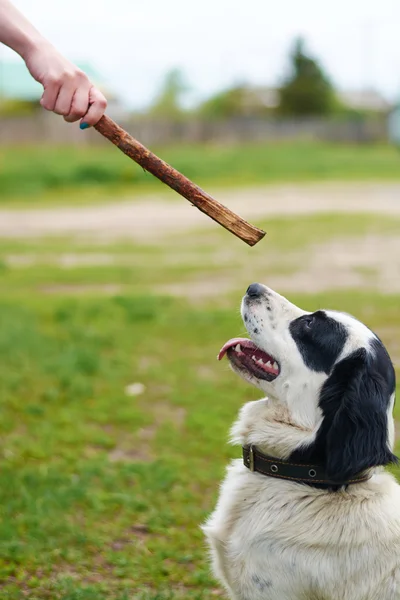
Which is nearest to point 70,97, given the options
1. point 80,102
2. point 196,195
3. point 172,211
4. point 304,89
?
point 80,102

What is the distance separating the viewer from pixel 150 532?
4699mm

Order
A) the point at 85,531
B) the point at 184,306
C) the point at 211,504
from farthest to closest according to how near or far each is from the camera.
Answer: the point at 184,306 → the point at 211,504 → the point at 85,531

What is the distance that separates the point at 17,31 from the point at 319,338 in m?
1.66

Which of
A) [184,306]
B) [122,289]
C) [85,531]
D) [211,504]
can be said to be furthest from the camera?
[122,289]

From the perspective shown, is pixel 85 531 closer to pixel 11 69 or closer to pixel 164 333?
pixel 164 333

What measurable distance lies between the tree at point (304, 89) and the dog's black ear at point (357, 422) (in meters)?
58.7

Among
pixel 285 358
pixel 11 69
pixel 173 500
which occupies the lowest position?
pixel 173 500

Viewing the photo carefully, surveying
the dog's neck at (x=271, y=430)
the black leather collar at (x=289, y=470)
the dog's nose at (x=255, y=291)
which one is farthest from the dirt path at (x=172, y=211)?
the black leather collar at (x=289, y=470)

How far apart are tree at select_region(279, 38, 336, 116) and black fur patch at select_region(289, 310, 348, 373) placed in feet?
191

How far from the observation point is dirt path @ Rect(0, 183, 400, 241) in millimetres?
16547

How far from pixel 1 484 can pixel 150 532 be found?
1057 millimetres

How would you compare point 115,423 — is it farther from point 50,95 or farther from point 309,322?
point 50,95

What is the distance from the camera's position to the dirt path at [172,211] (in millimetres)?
16547

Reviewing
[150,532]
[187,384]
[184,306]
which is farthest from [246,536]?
[184,306]
